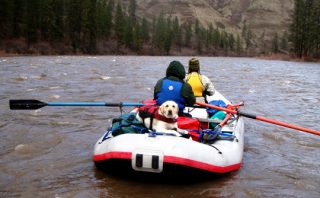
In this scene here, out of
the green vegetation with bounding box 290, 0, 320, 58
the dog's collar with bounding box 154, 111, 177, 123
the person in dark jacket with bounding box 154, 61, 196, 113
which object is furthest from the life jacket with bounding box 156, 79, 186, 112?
the green vegetation with bounding box 290, 0, 320, 58

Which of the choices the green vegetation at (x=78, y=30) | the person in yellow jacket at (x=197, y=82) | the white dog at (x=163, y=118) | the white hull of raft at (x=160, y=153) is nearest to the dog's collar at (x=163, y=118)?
the white dog at (x=163, y=118)

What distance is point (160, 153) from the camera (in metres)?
5.77

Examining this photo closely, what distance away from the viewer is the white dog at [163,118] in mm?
6332

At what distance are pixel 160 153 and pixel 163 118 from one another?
0.83 meters

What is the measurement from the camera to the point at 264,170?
7328mm

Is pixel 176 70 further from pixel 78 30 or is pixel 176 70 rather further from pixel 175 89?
pixel 78 30

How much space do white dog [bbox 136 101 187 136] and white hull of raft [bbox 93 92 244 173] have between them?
12.9 inches

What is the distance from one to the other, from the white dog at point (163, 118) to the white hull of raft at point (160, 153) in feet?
1.07

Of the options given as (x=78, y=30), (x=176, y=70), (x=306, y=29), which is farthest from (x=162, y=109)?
(x=78, y=30)

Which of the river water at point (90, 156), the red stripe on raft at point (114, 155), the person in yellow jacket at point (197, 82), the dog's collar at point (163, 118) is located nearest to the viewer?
the red stripe on raft at point (114, 155)

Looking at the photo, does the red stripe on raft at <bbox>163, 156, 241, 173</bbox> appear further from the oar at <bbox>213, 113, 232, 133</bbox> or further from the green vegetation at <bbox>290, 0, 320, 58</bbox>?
the green vegetation at <bbox>290, 0, 320, 58</bbox>

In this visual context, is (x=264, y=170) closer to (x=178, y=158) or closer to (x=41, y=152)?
(x=178, y=158)

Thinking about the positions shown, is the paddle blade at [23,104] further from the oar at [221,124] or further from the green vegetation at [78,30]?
the green vegetation at [78,30]

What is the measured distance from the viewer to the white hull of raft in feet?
19.0
